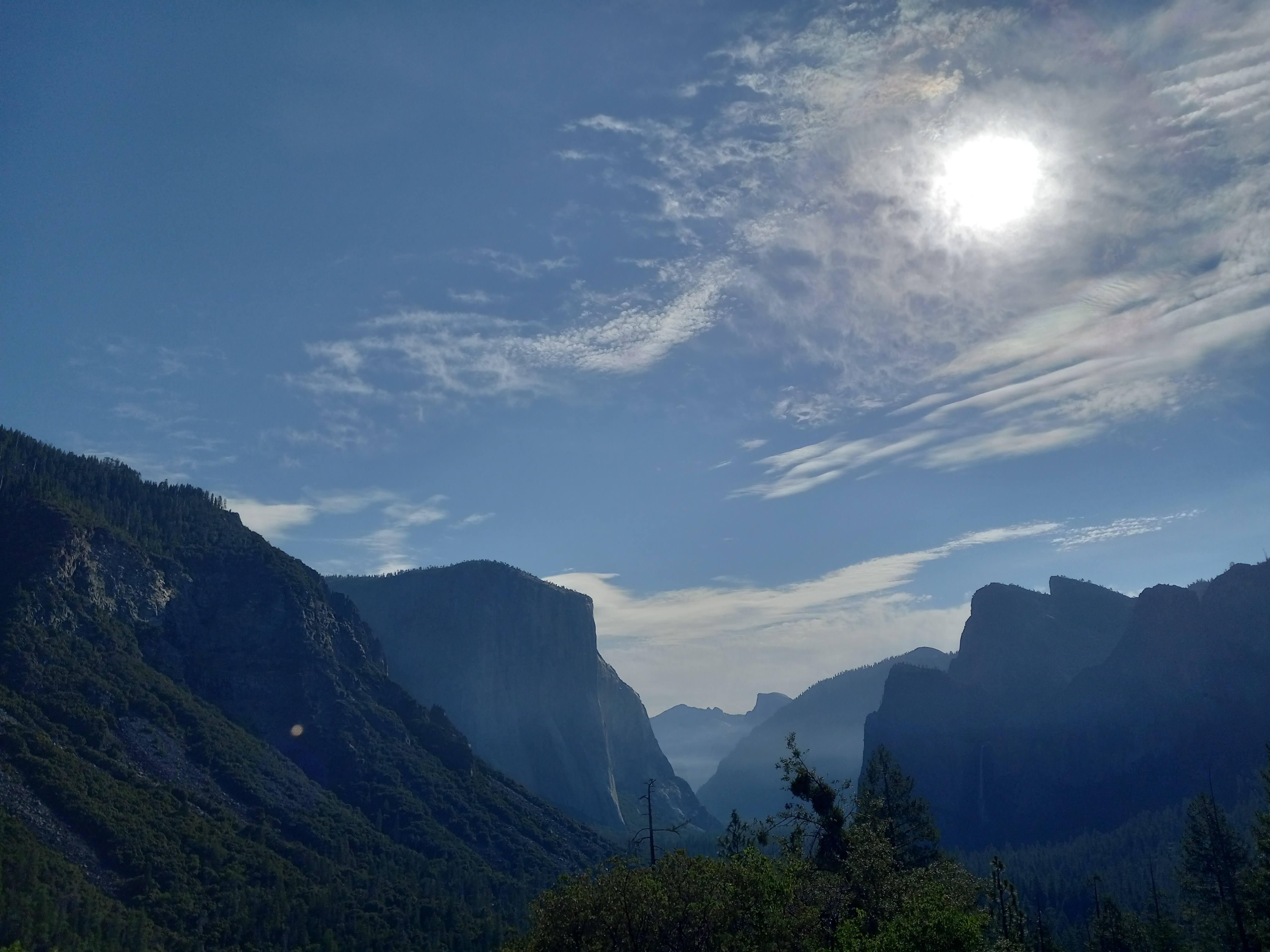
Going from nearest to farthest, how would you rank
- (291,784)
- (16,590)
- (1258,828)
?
1. (1258,828)
2. (16,590)
3. (291,784)

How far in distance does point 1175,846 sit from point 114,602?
231131 millimetres

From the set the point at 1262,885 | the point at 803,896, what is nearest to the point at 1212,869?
the point at 1262,885

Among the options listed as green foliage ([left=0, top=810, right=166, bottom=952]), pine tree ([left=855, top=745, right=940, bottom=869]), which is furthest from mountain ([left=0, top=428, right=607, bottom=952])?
pine tree ([left=855, top=745, right=940, bottom=869])

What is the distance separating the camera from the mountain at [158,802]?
11431cm

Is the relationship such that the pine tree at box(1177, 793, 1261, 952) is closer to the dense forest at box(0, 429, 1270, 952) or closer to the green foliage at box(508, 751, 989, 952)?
the dense forest at box(0, 429, 1270, 952)

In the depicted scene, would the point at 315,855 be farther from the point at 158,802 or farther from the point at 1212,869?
the point at 1212,869

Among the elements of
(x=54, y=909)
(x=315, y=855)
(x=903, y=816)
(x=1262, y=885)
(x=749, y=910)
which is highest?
(x=749, y=910)

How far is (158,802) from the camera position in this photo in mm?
138750

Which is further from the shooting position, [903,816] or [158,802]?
[158,802]

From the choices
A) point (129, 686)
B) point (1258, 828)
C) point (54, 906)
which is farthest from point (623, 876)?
point (129, 686)

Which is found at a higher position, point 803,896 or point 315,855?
point 803,896

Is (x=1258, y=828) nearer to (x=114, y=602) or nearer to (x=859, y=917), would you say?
(x=859, y=917)

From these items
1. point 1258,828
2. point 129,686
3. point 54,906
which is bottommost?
point 54,906

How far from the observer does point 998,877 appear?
76.4 m
